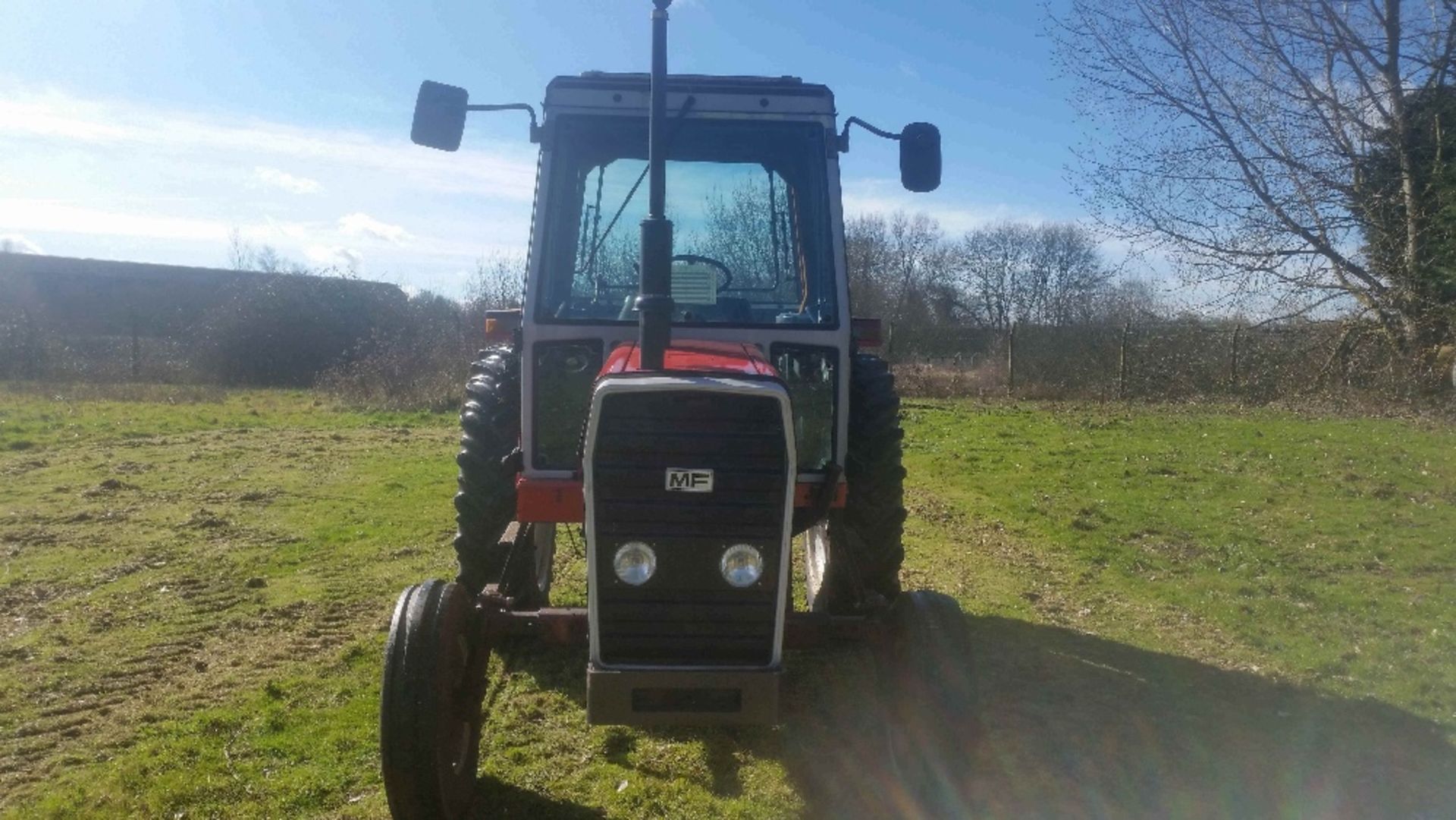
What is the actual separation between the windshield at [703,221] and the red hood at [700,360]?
0.98 ft

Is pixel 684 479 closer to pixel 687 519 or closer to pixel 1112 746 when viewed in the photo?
pixel 687 519

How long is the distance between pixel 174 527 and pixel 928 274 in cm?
3107

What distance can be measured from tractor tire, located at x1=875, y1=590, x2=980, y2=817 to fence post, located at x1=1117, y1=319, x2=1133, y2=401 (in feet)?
57.1

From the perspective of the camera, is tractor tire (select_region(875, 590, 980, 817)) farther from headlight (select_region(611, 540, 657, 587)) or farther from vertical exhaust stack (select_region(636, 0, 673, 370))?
vertical exhaust stack (select_region(636, 0, 673, 370))

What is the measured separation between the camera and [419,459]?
12.3 metres

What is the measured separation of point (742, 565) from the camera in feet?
11.6

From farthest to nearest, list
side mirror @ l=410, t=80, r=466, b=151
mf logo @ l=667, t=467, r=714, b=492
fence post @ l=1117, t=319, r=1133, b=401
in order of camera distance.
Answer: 1. fence post @ l=1117, t=319, r=1133, b=401
2. side mirror @ l=410, t=80, r=466, b=151
3. mf logo @ l=667, t=467, r=714, b=492

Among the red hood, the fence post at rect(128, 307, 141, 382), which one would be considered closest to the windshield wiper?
the red hood

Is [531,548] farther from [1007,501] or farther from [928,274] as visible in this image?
[928,274]

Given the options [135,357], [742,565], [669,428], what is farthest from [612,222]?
[135,357]

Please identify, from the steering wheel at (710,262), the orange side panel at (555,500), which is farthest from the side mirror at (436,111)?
the orange side panel at (555,500)

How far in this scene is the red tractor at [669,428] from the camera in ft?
11.4

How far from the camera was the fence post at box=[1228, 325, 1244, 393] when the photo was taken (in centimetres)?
2000

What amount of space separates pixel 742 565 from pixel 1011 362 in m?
18.4
